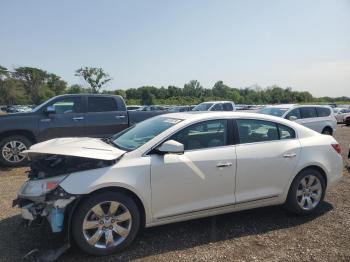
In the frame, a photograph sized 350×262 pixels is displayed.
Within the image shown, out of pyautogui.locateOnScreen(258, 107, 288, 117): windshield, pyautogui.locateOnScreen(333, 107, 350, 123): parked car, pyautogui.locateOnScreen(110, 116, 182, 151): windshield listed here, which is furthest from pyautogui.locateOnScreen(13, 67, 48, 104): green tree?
pyautogui.locateOnScreen(110, 116, 182, 151): windshield

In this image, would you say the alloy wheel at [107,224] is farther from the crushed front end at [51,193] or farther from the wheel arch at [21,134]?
the wheel arch at [21,134]

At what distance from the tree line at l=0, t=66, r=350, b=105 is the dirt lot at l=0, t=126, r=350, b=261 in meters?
66.4

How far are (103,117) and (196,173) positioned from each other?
587cm

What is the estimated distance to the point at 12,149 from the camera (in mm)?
8617

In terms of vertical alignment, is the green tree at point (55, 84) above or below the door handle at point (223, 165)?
above

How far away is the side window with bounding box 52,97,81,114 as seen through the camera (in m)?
9.38

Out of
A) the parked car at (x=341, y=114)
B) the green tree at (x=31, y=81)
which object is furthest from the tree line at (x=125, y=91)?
the parked car at (x=341, y=114)

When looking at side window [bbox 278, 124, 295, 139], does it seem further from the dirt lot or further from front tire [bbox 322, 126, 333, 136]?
front tire [bbox 322, 126, 333, 136]

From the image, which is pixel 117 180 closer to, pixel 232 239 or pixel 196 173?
pixel 196 173

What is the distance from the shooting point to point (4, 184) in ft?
23.0

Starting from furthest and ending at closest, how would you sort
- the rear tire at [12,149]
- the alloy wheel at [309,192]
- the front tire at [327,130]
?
the front tire at [327,130] < the rear tire at [12,149] < the alloy wheel at [309,192]

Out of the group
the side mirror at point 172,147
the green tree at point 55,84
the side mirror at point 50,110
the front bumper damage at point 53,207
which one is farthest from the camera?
the green tree at point 55,84

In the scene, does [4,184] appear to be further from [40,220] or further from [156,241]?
[156,241]

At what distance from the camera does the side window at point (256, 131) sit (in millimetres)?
4857
